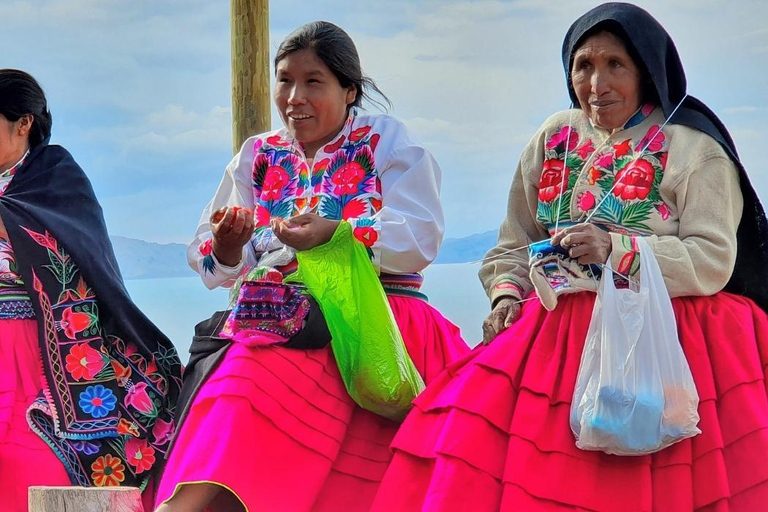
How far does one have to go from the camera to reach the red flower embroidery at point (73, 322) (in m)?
4.46

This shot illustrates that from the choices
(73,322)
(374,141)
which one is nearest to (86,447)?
(73,322)

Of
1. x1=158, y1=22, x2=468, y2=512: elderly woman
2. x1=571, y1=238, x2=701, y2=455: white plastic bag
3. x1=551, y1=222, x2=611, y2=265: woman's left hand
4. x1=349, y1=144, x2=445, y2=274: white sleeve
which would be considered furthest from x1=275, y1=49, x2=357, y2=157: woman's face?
x1=571, y1=238, x2=701, y2=455: white plastic bag

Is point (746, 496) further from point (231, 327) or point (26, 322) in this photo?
point (26, 322)

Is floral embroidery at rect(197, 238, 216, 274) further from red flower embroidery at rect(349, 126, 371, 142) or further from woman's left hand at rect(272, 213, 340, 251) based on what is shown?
red flower embroidery at rect(349, 126, 371, 142)

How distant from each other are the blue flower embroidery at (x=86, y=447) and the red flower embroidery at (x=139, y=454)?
12 centimetres

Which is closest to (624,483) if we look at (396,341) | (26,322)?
(396,341)

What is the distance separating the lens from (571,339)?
3.59 m

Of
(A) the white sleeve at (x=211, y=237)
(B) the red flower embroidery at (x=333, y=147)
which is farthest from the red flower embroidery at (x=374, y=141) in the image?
(A) the white sleeve at (x=211, y=237)

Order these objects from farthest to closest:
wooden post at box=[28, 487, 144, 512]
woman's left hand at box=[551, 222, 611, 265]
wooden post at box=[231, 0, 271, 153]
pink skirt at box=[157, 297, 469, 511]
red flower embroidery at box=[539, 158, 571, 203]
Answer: wooden post at box=[231, 0, 271, 153], red flower embroidery at box=[539, 158, 571, 203], pink skirt at box=[157, 297, 469, 511], woman's left hand at box=[551, 222, 611, 265], wooden post at box=[28, 487, 144, 512]

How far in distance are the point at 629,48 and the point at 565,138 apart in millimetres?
366

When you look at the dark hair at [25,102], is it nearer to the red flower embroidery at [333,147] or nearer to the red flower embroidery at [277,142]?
the red flower embroidery at [277,142]

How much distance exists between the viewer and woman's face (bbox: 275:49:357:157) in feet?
14.0

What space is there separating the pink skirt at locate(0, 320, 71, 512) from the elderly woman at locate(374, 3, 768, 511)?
136 cm

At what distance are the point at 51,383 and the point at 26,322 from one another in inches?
11.1
